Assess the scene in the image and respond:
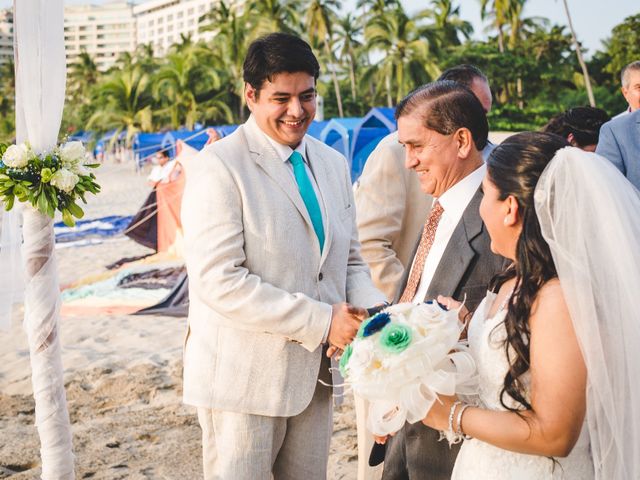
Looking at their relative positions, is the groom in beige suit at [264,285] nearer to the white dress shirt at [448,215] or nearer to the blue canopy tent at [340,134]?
the white dress shirt at [448,215]

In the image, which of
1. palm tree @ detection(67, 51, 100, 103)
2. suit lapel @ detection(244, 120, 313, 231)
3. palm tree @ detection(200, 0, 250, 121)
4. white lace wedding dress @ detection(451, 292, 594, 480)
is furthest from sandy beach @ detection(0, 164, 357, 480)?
palm tree @ detection(67, 51, 100, 103)

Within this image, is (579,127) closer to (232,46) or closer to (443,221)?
(443,221)

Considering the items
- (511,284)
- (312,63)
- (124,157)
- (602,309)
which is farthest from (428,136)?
(124,157)

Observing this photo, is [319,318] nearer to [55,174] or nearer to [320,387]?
[320,387]

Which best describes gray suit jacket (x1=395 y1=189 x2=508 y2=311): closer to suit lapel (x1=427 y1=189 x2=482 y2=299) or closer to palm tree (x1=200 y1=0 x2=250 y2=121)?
suit lapel (x1=427 y1=189 x2=482 y2=299)

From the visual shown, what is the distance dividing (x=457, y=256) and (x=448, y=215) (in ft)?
0.71

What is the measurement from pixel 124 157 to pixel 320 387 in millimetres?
47930

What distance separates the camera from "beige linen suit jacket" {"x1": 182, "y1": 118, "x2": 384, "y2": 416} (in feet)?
7.95

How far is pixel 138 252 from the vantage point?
13.1 metres

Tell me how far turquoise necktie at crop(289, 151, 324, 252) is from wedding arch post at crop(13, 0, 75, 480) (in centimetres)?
122

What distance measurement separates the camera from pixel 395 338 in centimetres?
177

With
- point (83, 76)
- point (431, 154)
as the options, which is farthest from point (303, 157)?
point (83, 76)

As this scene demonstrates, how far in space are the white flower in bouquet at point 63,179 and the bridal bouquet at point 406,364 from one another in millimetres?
1788

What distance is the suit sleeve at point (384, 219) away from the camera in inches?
137
